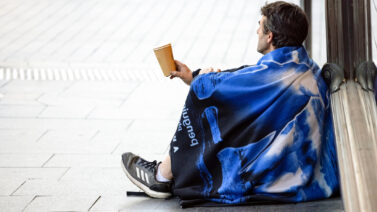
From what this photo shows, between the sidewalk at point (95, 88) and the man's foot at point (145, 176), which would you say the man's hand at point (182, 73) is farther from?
the sidewalk at point (95, 88)

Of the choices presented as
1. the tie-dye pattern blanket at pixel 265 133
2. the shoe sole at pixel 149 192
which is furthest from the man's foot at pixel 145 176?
the tie-dye pattern blanket at pixel 265 133

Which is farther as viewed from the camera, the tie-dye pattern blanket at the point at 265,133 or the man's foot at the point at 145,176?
the man's foot at the point at 145,176

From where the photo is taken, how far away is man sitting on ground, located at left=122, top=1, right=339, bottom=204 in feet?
11.8

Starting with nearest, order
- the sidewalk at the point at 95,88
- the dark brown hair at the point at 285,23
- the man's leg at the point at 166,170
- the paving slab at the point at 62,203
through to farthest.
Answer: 1. the dark brown hair at the point at 285,23
2. the paving slab at the point at 62,203
3. the man's leg at the point at 166,170
4. the sidewalk at the point at 95,88

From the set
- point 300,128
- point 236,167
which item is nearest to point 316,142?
point 300,128

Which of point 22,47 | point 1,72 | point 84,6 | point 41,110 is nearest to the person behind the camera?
point 41,110

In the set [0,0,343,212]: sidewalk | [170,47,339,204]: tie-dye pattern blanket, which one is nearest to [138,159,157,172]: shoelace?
[0,0,343,212]: sidewalk

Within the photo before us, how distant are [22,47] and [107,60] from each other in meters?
1.11

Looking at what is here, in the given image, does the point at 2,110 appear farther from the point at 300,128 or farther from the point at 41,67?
the point at 300,128

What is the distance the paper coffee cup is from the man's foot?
572 mm

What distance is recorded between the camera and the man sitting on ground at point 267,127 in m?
3.61

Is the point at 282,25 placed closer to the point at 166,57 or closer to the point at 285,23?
the point at 285,23

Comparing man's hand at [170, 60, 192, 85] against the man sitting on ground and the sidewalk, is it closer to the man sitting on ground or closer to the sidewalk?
the man sitting on ground

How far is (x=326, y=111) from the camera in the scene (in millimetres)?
3734
